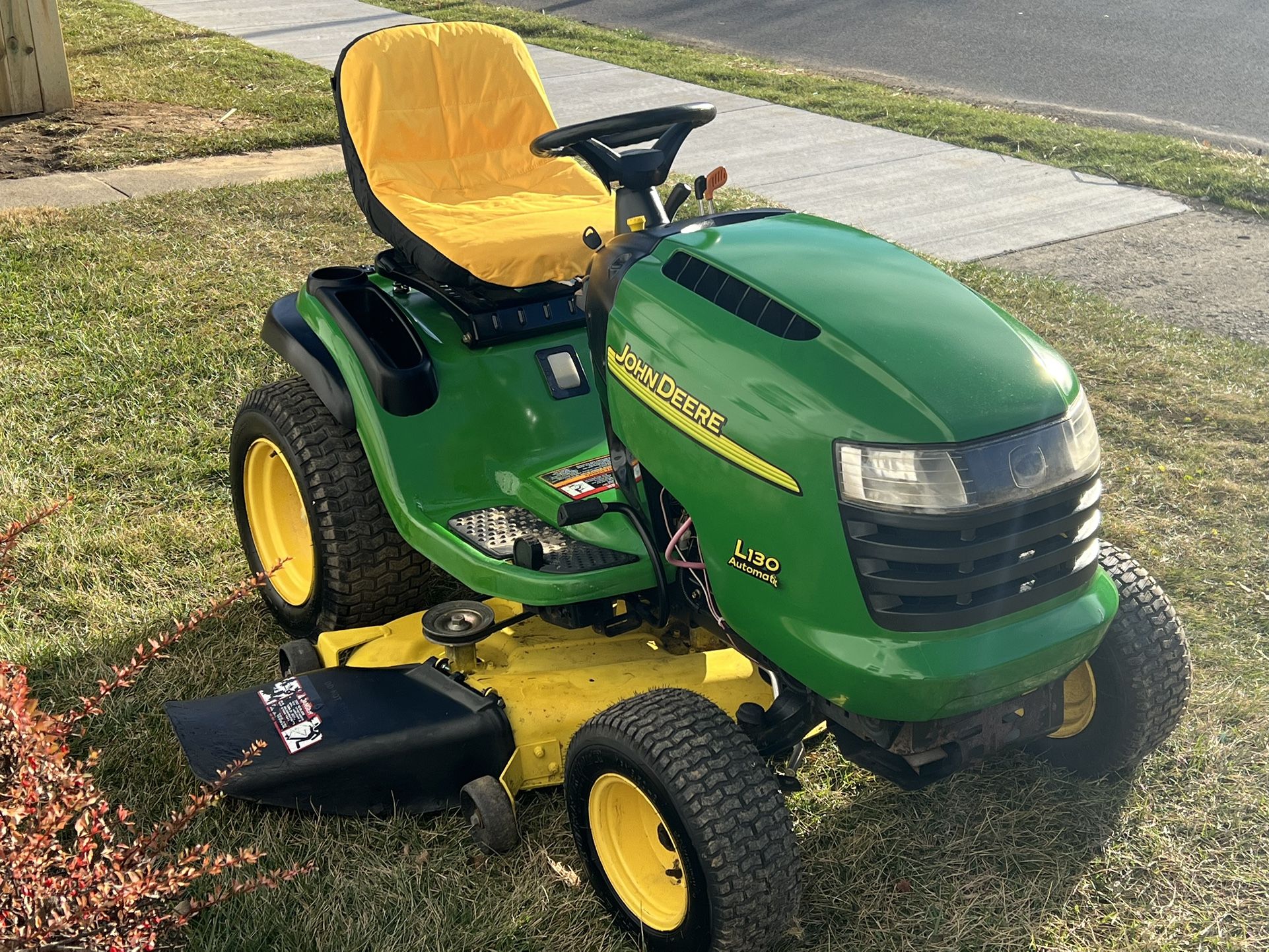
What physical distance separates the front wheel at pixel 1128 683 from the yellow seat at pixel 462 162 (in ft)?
4.28

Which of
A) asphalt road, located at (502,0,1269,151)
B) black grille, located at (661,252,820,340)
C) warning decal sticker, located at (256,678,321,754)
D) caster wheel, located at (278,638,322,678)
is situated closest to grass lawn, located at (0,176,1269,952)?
warning decal sticker, located at (256,678,321,754)

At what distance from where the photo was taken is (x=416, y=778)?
2434 millimetres

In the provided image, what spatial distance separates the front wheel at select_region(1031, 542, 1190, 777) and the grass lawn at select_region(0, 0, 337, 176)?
229 inches

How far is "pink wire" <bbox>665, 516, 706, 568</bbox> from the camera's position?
89.2 inches

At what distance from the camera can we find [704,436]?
209 cm

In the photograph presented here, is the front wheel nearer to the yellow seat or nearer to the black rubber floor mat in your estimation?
the black rubber floor mat

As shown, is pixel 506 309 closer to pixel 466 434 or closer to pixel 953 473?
pixel 466 434

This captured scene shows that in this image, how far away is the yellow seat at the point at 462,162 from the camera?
2.81m

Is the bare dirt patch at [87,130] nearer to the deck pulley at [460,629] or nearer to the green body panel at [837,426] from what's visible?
the deck pulley at [460,629]

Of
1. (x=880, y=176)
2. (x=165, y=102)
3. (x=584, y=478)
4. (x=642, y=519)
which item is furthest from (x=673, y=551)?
(x=165, y=102)

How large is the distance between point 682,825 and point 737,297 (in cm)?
84

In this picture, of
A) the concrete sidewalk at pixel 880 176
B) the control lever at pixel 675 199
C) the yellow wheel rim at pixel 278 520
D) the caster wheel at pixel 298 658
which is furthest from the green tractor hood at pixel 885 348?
the concrete sidewalk at pixel 880 176

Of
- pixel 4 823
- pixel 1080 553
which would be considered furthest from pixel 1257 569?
pixel 4 823

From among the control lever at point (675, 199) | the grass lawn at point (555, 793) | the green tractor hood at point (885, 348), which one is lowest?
the grass lawn at point (555, 793)
